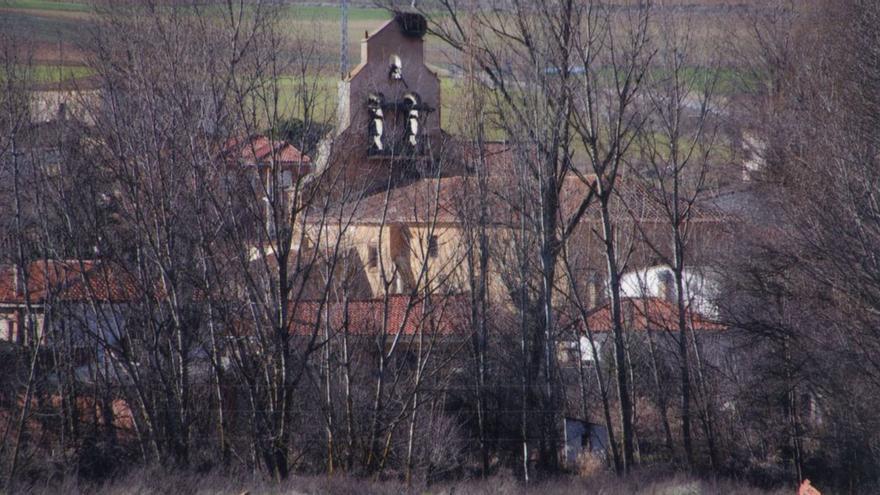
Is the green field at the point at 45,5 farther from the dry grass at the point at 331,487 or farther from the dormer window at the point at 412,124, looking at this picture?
the dry grass at the point at 331,487

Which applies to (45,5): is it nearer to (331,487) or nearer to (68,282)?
(68,282)

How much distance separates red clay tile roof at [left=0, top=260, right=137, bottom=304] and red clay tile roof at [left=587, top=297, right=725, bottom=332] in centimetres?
913

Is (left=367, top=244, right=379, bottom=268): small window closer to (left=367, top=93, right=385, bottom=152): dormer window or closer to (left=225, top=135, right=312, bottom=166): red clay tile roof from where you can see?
(left=367, top=93, right=385, bottom=152): dormer window

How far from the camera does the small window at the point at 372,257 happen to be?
20.1 m

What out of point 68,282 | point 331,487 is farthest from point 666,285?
point 331,487

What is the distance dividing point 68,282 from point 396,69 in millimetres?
9754

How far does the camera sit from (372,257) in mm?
20547

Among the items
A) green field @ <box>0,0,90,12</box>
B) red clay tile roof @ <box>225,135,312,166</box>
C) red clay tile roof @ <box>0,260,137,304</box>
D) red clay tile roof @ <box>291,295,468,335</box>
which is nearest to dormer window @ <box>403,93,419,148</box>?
red clay tile roof @ <box>291,295,468,335</box>

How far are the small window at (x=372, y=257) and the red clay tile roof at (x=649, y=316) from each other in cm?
468

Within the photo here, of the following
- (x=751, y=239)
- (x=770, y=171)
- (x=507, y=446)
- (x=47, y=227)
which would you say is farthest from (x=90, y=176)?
(x=770, y=171)

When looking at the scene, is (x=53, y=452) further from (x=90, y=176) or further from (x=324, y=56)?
(x=324, y=56)

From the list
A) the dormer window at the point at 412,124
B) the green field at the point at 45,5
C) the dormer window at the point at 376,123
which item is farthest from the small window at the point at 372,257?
the green field at the point at 45,5

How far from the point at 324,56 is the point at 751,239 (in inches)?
367

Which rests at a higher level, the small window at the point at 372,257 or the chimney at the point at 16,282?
the small window at the point at 372,257
